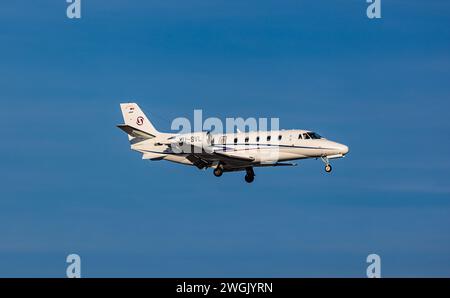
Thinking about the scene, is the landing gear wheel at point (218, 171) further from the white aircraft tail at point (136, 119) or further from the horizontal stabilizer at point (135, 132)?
the white aircraft tail at point (136, 119)

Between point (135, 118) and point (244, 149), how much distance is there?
11.9 meters

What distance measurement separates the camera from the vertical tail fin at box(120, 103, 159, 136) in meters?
92.6

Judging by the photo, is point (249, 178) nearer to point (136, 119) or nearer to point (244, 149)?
point (244, 149)

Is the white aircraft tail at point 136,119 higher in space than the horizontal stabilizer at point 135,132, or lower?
higher

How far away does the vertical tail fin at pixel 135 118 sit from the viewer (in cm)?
9256

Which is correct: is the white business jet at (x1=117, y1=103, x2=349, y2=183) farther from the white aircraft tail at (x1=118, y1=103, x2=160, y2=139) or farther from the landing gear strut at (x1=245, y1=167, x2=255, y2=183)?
the white aircraft tail at (x1=118, y1=103, x2=160, y2=139)

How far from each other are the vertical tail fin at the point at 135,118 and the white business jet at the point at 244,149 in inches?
136

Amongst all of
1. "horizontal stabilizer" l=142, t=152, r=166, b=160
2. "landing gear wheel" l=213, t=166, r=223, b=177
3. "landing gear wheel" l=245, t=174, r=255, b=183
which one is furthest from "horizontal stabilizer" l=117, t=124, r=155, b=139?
"landing gear wheel" l=245, t=174, r=255, b=183

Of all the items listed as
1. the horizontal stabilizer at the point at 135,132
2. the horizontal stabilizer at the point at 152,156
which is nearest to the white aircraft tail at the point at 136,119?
the horizontal stabilizer at the point at 135,132

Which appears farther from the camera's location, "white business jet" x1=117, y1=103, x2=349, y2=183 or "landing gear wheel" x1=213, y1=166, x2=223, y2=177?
"landing gear wheel" x1=213, y1=166, x2=223, y2=177

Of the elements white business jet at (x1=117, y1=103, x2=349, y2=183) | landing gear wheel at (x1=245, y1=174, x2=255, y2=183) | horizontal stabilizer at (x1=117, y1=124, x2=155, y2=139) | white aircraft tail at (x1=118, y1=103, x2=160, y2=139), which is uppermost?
white aircraft tail at (x1=118, y1=103, x2=160, y2=139)

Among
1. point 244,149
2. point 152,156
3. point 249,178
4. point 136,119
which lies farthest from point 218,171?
point 136,119

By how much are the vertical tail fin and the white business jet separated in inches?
136
